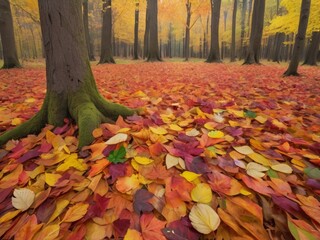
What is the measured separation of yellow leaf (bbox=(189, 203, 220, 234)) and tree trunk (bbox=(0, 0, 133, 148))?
1.17 m

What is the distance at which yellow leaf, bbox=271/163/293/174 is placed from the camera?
1451 mm

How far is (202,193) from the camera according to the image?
1240mm

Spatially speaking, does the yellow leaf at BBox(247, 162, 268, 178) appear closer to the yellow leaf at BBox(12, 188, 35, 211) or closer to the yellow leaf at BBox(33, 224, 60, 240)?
the yellow leaf at BBox(33, 224, 60, 240)

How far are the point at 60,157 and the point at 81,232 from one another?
743 millimetres

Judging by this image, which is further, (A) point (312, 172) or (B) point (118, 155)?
(B) point (118, 155)

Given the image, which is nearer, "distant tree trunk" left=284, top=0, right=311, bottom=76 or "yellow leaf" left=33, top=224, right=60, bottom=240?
"yellow leaf" left=33, top=224, right=60, bottom=240

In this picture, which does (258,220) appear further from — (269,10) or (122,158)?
(269,10)

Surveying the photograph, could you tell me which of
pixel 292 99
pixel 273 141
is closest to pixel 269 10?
pixel 292 99

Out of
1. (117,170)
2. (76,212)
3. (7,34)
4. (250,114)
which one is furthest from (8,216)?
(7,34)

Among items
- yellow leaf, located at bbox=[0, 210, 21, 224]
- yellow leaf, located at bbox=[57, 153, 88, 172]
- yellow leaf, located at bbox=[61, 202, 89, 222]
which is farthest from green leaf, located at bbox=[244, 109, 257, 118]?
yellow leaf, located at bbox=[0, 210, 21, 224]

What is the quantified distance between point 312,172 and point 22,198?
1854 mm

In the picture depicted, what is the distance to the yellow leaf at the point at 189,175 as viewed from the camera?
53.4 inches

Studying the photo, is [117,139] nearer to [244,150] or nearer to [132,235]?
[132,235]

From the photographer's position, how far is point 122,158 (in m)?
1.56
